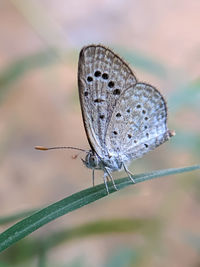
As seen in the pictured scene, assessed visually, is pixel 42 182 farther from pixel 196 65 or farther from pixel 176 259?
pixel 196 65

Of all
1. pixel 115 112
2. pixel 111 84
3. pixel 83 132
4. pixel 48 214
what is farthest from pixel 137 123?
pixel 83 132

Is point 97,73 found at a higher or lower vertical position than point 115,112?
higher

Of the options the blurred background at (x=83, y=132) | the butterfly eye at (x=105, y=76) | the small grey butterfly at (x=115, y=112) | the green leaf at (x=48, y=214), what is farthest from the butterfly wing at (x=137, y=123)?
the green leaf at (x=48, y=214)

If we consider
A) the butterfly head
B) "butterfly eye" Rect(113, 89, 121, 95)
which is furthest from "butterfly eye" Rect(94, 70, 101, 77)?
the butterfly head

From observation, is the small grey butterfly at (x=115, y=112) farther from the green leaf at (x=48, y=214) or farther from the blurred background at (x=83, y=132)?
the green leaf at (x=48, y=214)

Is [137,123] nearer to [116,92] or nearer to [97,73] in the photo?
[116,92]

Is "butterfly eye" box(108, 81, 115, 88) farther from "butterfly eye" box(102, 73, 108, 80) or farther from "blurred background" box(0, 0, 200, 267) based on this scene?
"blurred background" box(0, 0, 200, 267)
